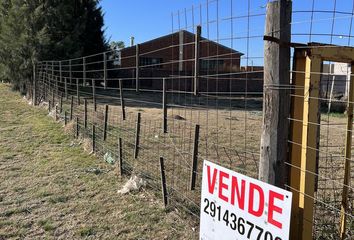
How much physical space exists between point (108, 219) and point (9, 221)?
3.75 feet

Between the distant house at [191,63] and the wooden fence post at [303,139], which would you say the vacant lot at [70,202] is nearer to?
the distant house at [191,63]

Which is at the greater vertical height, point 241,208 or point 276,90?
point 276,90

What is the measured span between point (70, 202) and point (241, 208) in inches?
136

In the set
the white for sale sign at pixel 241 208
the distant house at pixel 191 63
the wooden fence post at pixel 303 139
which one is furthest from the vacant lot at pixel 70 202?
the wooden fence post at pixel 303 139

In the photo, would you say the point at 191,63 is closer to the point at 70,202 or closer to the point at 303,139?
the point at 70,202

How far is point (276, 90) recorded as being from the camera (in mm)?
2881

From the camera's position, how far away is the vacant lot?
472cm

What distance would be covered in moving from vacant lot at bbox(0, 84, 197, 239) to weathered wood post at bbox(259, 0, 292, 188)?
5.96ft

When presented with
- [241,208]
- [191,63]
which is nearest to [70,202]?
[241,208]

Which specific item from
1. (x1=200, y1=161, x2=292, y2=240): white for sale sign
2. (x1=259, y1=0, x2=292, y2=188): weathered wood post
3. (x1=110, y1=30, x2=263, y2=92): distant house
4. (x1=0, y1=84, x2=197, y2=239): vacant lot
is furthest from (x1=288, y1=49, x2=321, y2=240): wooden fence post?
(x1=0, y1=84, x2=197, y2=239): vacant lot

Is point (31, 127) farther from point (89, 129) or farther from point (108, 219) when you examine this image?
point (108, 219)

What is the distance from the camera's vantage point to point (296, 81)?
292 centimetres

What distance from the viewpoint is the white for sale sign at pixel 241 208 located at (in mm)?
2490

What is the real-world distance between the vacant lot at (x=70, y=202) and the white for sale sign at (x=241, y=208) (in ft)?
4.85
